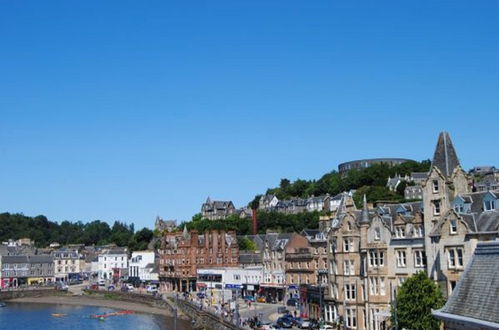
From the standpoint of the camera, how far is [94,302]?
380 ft

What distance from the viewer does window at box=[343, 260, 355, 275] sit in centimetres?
5606

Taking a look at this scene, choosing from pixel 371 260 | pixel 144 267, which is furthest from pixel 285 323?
pixel 144 267

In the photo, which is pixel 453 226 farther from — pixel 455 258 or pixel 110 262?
pixel 110 262

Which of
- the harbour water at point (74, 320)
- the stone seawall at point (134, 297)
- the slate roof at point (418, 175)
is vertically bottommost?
the harbour water at point (74, 320)

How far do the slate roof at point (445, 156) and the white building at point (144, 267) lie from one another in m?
91.1

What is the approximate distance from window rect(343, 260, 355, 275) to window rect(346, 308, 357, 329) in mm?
3357

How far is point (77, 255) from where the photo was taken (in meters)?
170

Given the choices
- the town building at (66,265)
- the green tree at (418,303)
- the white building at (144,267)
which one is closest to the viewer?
the green tree at (418,303)

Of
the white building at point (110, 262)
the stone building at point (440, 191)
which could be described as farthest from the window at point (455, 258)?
the white building at point (110, 262)

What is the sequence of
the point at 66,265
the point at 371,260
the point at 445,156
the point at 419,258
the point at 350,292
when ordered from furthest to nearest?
the point at 66,265
the point at 350,292
the point at 371,260
the point at 419,258
the point at 445,156

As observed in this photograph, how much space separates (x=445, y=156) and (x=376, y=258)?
1090cm

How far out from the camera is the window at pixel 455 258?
43.9m

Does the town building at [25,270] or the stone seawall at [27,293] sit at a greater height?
the town building at [25,270]

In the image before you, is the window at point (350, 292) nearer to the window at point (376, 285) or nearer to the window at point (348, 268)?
the window at point (348, 268)
